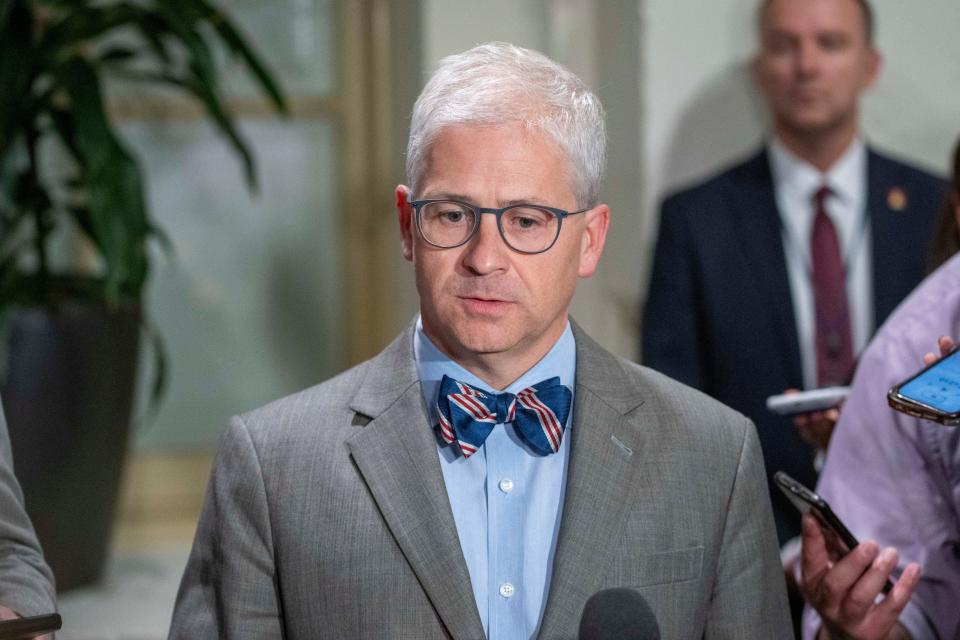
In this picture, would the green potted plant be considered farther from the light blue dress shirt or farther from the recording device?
the light blue dress shirt

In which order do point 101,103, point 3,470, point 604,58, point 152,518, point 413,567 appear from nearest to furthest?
1. point 413,567
2. point 3,470
3. point 101,103
4. point 604,58
5. point 152,518

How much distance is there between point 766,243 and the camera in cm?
315

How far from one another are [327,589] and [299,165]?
3.97 meters

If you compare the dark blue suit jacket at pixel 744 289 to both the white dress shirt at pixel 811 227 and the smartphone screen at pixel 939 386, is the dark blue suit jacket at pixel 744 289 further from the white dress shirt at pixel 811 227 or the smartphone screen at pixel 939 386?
the smartphone screen at pixel 939 386

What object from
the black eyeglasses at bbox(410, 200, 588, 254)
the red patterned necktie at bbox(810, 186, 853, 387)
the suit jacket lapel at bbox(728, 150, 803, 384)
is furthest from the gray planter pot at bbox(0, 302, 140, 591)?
the black eyeglasses at bbox(410, 200, 588, 254)

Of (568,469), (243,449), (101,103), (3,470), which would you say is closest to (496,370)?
(568,469)

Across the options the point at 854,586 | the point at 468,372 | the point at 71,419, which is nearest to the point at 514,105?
the point at 468,372

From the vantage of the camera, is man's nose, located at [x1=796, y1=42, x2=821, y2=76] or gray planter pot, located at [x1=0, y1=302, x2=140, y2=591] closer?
man's nose, located at [x1=796, y1=42, x2=821, y2=76]

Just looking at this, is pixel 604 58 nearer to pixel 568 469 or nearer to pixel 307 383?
pixel 307 383

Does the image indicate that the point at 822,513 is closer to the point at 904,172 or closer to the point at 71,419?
the point at 904,172

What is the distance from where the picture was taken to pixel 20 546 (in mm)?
1595

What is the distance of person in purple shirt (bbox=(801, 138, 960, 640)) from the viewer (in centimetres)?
164

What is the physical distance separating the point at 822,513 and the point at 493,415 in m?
0.36

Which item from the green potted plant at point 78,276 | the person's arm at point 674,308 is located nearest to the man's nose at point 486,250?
the person's arm at point 674,308
